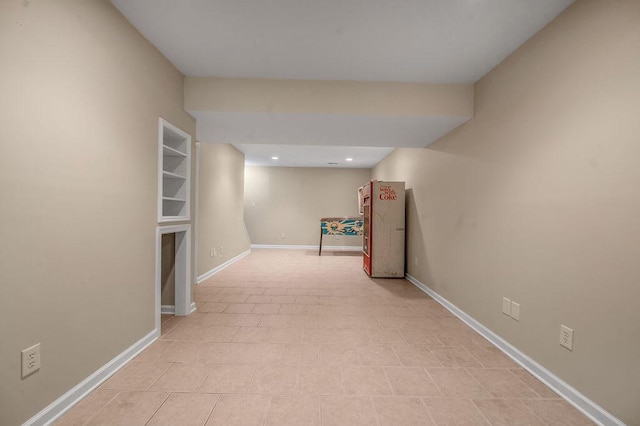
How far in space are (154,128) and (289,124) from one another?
1.34 metres

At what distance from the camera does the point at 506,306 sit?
2.20 meters

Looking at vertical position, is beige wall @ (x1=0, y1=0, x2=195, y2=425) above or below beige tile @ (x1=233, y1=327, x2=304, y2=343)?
above

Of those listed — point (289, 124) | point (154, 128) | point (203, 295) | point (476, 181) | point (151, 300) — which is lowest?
point (203, 295)

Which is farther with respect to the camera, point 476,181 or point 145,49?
point 476,181

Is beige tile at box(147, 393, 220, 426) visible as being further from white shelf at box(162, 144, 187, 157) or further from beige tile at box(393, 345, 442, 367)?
white shelf at box(162, 144, 187, 157)

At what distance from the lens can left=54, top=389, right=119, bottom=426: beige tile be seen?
4.62ft

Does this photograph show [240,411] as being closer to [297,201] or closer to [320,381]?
[320,381]

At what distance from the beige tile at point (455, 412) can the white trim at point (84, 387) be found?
1.98 meters

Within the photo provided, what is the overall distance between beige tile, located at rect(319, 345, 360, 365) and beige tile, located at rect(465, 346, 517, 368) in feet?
3.02

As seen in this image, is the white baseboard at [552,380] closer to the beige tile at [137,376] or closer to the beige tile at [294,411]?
the beige tile at [294,411]

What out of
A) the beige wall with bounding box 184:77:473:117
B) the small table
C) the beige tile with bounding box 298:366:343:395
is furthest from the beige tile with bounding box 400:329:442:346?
the small table

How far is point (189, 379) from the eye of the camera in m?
1.79

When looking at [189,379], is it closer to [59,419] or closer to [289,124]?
[59,419]

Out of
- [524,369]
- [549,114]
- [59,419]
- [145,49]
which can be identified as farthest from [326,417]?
[145,49]
